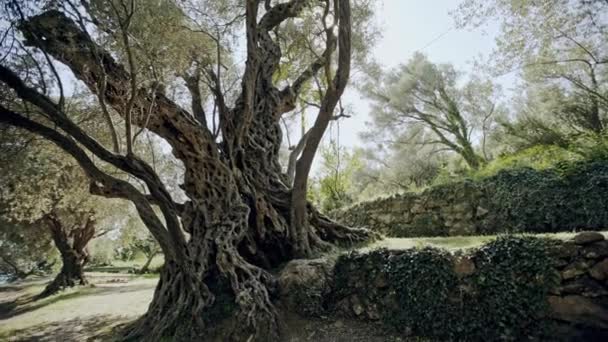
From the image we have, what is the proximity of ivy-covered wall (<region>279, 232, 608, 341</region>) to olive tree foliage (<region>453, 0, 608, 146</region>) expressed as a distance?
620 centimetres

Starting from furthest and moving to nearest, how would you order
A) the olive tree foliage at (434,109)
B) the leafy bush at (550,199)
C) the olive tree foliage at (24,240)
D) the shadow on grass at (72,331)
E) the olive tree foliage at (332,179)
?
1. the olive tree foliage at (434,109)
2. the olive tree foliage at (332,179)
3. the olive tree foliage at (24,240)
4. the shadow on grass at (72,331)
5. the leafy bush at (550,199)

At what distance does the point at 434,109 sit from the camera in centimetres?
1773

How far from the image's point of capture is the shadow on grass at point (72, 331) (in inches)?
252

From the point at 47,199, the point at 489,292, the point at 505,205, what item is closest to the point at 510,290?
the point at 489,292

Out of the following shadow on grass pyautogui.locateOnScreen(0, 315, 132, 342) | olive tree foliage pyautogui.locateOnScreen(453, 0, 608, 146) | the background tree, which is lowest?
Result: shadow on grass pyautogui.locateOnScreen(0, 315, 132, 342)

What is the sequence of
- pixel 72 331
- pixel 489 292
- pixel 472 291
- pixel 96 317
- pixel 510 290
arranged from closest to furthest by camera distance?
pixel 510 290 < pixel 489 292 < pixel 472 291 < pixel 72 331 < pixel 96 317

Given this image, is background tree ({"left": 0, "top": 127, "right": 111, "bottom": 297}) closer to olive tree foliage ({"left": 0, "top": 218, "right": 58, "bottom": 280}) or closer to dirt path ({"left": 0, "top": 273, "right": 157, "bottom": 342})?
olive tree foliage ({"left": 0, "top": 218, "right": 58, "bottom": 280})

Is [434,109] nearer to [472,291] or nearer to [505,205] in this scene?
[505,205]

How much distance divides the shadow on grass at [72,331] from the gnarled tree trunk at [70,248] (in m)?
5.97

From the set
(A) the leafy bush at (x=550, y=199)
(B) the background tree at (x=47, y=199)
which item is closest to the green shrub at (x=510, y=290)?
(A) the leafy bush at (x=550, y=199)

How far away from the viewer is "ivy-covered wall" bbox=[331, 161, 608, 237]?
19.4ft

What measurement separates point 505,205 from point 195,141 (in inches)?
273

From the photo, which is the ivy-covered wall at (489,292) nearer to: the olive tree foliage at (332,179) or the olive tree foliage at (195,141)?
the olive tree foliage at (195,141)

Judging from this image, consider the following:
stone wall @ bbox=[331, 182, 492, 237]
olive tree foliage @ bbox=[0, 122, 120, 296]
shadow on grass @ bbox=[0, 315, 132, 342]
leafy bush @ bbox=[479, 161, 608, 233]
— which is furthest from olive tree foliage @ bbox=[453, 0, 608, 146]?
shadow on grass @ bbox=[0, 315, 132, 342]
